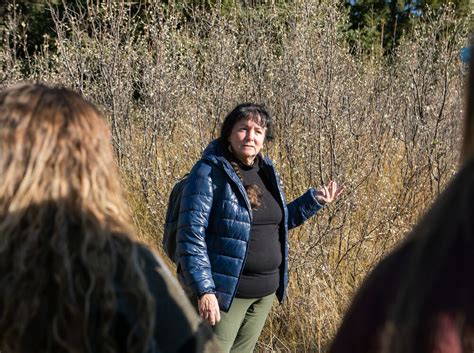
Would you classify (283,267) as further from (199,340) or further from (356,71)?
(356,71)

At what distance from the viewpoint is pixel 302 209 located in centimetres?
396

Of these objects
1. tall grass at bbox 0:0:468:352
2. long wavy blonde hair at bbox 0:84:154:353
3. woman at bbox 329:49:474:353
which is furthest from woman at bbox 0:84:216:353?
tall grass at bbox 0:0:468:352

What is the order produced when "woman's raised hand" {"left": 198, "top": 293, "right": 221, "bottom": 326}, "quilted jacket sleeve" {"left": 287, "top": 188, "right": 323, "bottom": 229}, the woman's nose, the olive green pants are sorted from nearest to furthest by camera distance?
"woman's raised hand" {"left": 198, "top": 293, "right": 221, "bottom": 326}
the olive green pants
the woman's nose
"quilted jacket sleeve" {"left": 287, "top": 188, "right": 323, "bottom": 229}

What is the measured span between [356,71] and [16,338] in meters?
5.19

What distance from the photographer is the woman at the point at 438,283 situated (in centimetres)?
99

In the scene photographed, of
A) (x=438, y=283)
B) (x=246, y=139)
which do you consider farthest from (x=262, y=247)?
(x=438, y=283)

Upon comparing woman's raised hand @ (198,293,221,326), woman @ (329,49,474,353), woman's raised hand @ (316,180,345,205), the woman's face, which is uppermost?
the woman's face

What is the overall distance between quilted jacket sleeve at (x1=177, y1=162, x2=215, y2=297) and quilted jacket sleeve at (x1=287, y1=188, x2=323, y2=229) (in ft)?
2.29

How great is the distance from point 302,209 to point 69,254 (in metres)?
2.55

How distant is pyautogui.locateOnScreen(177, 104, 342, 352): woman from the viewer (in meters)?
3.38

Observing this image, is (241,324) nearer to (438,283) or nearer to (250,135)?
(250,135)

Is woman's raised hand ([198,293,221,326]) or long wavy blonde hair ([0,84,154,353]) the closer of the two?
long wavy blonde hair ([0,84,154,353])

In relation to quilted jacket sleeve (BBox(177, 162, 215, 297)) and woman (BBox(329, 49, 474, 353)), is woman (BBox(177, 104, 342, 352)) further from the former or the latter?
woman (BBox(329, 49, 474, 353))

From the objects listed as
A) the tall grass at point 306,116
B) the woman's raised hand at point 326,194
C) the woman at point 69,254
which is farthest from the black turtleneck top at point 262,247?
the woman at point 69,254
